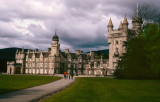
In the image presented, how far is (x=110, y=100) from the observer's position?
1371cm

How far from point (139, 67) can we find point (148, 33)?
865 cm

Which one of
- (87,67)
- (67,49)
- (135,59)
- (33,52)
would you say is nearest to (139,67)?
(135,59)

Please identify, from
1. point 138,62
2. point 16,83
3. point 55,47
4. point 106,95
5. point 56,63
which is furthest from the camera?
point 55,47

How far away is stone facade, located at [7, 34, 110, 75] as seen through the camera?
8719 centimetres

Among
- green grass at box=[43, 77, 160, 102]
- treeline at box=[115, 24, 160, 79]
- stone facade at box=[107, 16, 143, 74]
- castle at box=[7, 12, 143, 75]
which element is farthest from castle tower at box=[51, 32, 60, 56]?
green grass at box=[43, 77, 160, 102]

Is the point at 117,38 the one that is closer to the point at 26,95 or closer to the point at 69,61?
the point at 69,61

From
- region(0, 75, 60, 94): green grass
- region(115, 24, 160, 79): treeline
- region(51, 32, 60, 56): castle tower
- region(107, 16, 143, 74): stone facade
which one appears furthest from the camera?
region(51, 32, 60, 56): castle tower

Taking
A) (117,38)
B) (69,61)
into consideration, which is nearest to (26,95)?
(117,38)

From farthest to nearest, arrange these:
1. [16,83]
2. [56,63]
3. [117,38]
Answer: [56,63], [117,38], [16,83]

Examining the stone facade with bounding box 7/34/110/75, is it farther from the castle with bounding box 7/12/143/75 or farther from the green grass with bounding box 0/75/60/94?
the green grass with bounding box 0/75/60/94

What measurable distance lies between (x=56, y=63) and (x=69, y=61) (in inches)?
241

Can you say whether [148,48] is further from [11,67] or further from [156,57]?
[11,67]

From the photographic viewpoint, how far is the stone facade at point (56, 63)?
3433 inches

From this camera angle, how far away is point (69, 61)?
92562 millimetres
